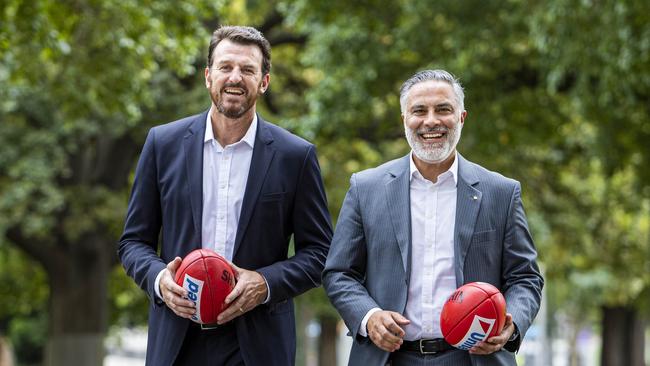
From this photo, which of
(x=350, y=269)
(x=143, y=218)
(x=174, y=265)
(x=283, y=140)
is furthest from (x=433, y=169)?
(x=143, y=218)

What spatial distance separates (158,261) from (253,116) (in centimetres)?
76

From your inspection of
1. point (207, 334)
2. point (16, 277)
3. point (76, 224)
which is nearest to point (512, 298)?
point (207, 334)

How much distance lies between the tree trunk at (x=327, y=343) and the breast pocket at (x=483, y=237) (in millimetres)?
31880

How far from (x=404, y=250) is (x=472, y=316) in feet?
1.56

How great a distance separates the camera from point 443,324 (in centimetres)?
462

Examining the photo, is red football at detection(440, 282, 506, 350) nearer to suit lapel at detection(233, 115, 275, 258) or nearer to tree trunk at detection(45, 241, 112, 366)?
suit lapel at detection(233, 115, 275, 258)

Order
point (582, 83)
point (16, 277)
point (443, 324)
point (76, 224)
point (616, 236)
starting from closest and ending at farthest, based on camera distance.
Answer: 1. point (443, 324)
2. point (582, 83)
3. point (76, 224)
4. point (616, 236)
5. point (16, 277)

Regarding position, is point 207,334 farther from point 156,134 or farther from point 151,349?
point 156,134

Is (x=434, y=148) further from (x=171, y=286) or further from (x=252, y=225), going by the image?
(x=171, y=286)

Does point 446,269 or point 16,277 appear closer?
point 446,269

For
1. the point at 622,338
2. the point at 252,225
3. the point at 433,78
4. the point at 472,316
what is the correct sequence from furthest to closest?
1. the point at 622,338
2. the point at 252,225
3. the point at 433,78
4. the point at 472,316

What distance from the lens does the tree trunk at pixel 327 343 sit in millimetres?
37531

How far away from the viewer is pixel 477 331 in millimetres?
4582

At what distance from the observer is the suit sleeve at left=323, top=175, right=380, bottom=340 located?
486cm
